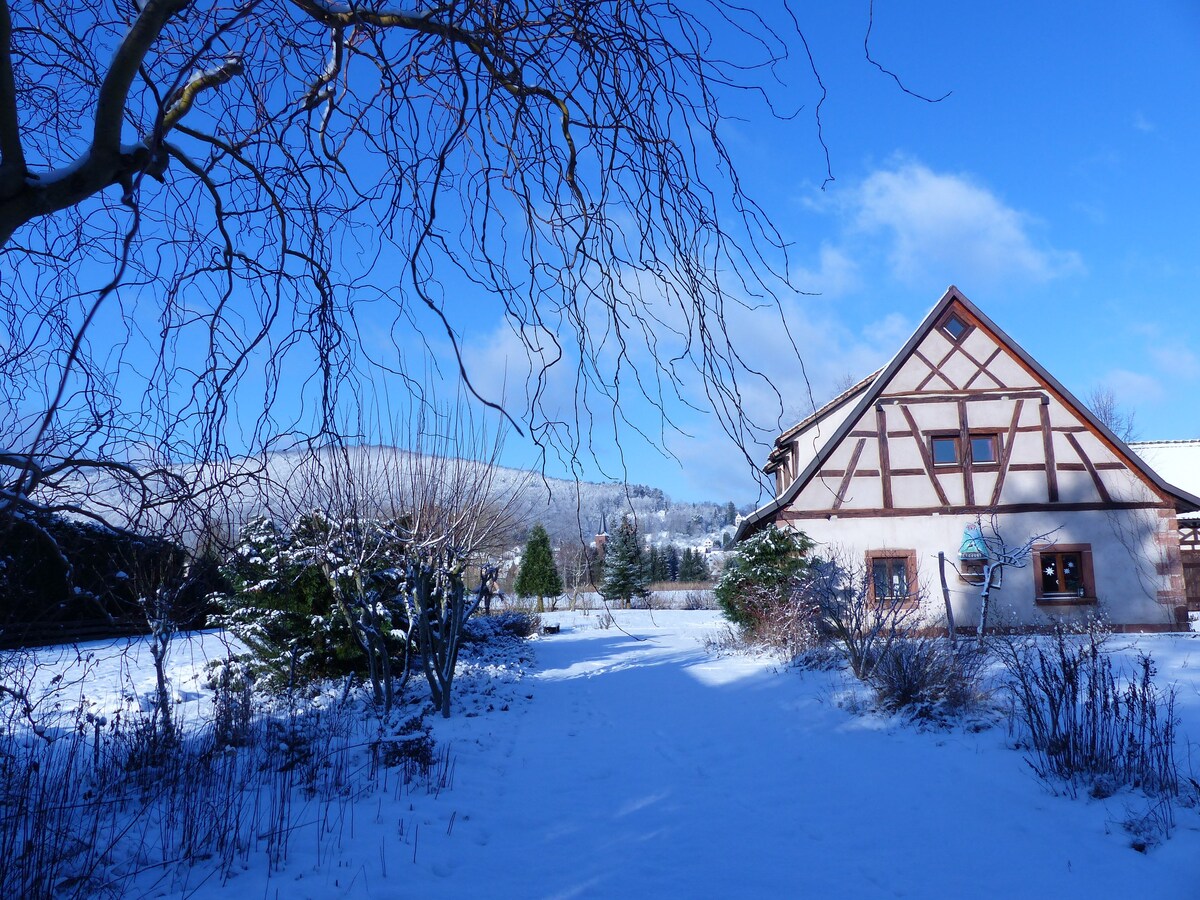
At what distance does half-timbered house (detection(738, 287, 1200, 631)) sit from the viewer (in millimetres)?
14766

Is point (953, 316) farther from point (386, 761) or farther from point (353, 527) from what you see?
point (386, 761)

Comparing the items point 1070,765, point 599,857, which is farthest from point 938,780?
point 599,857

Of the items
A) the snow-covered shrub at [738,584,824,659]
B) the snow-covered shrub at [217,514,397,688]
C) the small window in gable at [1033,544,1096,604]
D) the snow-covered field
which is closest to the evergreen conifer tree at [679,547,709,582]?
the small window in gable at [1033,544,1096,604]

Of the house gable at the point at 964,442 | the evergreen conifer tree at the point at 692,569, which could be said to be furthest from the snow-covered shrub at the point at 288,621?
the evergreen conifer tree at the point at 692,569

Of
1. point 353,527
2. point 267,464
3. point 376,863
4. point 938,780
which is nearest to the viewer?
point 267,464

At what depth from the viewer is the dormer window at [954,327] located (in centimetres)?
1592

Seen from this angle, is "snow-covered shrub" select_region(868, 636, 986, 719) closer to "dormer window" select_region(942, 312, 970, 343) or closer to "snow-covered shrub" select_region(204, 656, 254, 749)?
"snow-covered shrub" select_region(204, 656, 254, 749)

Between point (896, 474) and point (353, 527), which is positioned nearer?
point (353, 527)

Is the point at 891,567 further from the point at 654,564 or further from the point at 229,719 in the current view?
the point at 229,719

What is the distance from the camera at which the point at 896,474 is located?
1558 centimetres

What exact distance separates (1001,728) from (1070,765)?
1413mm

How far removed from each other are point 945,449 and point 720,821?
40.0 feet

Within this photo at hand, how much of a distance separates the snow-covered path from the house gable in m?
7.26

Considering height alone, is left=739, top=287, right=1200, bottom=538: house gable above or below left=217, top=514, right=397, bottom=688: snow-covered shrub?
above
